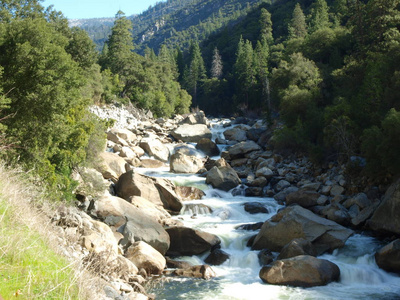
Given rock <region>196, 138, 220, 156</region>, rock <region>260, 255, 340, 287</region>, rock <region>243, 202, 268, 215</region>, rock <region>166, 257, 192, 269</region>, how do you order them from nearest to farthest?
rock <region>260, 255, 340, 287</region>
rock <region>166, 257, 192, 269</region>
rock <region>243, 202, 268, 215</region>
rock <region>196, 138, 220, 156</region>

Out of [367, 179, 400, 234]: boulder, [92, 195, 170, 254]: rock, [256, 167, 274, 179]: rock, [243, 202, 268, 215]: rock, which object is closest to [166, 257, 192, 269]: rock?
[92, 195, 170, 254]: rock

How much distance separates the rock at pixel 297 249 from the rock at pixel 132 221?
4.75 m

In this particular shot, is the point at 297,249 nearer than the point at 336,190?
Yes

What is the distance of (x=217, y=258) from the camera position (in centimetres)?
1493

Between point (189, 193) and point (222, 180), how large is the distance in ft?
9.03

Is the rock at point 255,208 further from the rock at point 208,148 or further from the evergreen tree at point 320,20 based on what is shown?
the evergreen tree at point 320,20

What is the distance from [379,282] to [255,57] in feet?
185

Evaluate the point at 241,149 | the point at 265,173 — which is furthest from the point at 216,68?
the point at 265,173

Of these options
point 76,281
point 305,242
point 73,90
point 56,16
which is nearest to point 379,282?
point 305,242

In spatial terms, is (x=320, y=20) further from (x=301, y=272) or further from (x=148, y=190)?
(x=301, y=272)

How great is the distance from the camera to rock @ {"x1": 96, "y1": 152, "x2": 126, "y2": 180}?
2177cm

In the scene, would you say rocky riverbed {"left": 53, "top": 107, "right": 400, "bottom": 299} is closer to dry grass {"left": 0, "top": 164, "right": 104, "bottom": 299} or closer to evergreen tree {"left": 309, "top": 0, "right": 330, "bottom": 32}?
dry grass {"left": 0, "top": 164, "right": 104, "bottom": 299}

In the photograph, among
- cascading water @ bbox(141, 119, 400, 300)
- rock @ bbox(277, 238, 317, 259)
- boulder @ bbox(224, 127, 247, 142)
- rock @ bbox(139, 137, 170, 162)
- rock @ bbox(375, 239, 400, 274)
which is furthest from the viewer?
boulder @ bbox(224, 127, 247, 142)

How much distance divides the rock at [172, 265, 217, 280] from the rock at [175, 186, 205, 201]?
8.92 metres
